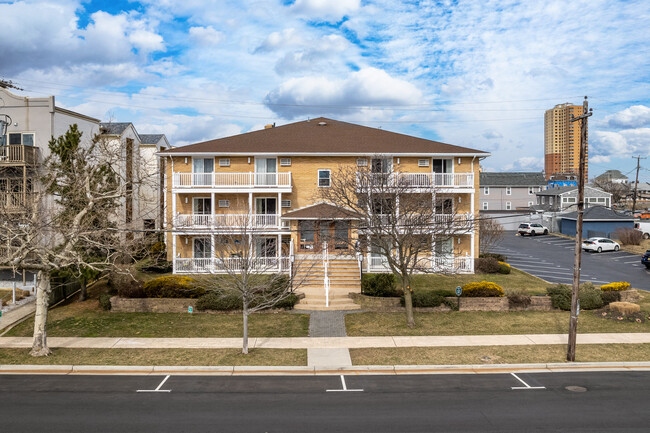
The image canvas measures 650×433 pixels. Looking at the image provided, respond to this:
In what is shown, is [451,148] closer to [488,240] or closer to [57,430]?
[488,240]

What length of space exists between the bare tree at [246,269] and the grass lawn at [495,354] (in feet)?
13.5

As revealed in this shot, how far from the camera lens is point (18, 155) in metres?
29.9

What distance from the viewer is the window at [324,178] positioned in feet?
106

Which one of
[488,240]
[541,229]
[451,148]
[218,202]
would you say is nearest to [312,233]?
[218,202]

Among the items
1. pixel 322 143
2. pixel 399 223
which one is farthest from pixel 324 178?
pixel 399 223

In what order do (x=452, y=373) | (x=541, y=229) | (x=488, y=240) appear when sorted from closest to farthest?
1. (x=452, y=373)
2. (x=488, y=240)
3. (x=541, y=229)

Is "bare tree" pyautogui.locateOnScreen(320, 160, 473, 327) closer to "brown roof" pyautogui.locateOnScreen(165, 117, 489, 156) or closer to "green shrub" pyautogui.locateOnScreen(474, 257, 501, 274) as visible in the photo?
"green shrub" pyautogui.locateOnScreen(474, 257, 501, 274)

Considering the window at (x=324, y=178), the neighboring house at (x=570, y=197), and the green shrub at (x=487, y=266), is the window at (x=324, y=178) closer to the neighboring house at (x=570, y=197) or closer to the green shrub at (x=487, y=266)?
the green shrub at (x=487, y=266)

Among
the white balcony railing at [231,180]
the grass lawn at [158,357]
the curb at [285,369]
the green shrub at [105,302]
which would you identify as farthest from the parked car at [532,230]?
the green shrub at [105,302]

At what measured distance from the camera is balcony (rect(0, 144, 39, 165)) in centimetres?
2964

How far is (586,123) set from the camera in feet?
54.8

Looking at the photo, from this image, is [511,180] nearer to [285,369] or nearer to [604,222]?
[604,222]

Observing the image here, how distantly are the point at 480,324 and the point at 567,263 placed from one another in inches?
799

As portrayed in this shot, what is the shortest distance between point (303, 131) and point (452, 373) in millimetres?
22858
